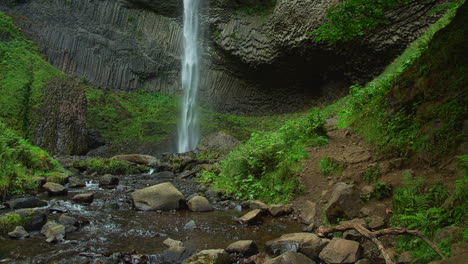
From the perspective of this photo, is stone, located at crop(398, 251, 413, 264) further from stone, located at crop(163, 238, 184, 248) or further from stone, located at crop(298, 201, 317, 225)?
stone, located at crop(163, 238, 184, 248)

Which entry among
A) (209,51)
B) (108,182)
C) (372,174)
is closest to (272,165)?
(372,174)

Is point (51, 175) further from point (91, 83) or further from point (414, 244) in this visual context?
point (91, 83)

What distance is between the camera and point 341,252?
3885 millimetres

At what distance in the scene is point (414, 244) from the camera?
143 inches

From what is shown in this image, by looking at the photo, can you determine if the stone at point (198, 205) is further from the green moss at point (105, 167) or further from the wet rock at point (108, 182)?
the green moss at point (105, 167)

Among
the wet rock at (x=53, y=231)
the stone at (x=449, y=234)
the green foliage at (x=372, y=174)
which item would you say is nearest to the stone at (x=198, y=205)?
the wet rock at (x=53, y=231)

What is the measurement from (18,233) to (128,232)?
150 centimetres

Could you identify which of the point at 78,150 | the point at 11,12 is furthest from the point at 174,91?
Result: the point at 11,12

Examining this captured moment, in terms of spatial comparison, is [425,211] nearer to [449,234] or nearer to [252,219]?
[449,234]

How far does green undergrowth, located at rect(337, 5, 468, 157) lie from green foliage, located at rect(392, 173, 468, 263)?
771 millimetres

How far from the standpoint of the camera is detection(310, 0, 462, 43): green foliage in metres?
5.20

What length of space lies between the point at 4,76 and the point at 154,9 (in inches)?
470

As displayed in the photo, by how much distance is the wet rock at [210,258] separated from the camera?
12.9ft

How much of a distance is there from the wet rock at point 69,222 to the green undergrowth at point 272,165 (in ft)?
11.7
